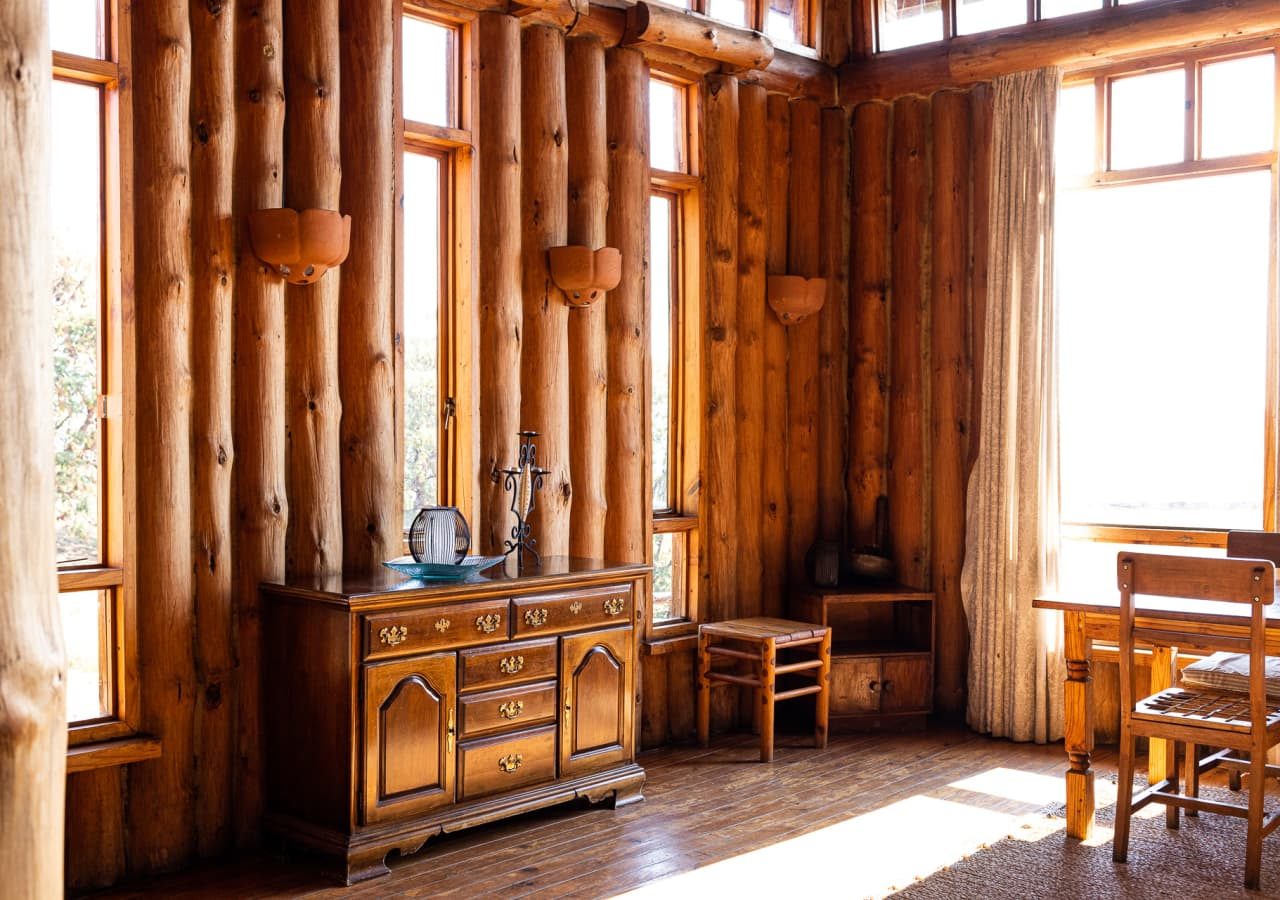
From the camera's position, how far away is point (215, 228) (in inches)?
175

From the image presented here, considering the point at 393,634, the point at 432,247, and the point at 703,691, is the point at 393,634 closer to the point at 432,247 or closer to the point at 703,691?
the point at 432,247

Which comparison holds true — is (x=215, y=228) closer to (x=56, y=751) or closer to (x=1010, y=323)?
(x=56, y=751)

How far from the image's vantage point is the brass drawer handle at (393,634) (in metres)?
4.27

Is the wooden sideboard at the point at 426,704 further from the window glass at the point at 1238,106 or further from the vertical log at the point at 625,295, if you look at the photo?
the window glass at the point at 1238,106

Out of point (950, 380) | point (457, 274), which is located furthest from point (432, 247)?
point (950, 380)

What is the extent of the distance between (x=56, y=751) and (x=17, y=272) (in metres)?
0.94

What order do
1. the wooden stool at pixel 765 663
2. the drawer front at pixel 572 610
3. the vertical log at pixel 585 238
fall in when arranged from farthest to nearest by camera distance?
the wooden stool at pixel 765 663, the vertical log at pixel 585 238, the drawer front at pixel 572 610

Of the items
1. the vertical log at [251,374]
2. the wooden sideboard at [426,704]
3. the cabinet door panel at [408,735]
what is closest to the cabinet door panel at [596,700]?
the wooden sideboard at [426,704]

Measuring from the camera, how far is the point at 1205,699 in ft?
14.6

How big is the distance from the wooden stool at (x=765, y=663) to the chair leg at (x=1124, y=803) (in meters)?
1.73

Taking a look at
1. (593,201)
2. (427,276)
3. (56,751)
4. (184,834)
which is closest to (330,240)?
(427,276)

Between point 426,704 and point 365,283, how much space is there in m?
1.64

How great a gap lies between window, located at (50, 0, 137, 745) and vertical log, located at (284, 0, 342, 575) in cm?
63

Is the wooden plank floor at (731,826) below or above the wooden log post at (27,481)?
below
